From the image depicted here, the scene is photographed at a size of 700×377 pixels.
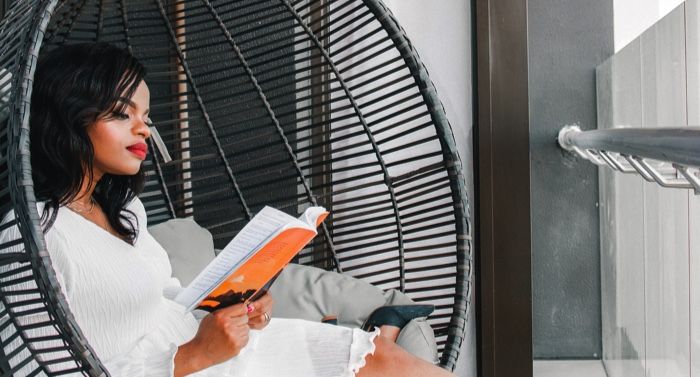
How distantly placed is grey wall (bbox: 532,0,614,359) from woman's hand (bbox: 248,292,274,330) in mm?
842

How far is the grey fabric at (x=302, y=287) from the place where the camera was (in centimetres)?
194

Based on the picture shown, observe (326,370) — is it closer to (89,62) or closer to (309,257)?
(89,62)

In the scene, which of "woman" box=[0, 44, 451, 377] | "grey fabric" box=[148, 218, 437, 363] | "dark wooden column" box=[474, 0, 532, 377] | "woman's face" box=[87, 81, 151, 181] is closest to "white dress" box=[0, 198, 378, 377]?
"woman" box=[0, 44, 451, 377]

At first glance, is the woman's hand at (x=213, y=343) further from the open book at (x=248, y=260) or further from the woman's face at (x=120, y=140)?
the woman's face at (x=120, y=140)

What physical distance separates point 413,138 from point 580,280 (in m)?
0.63

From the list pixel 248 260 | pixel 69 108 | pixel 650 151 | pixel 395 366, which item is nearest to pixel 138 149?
pixel 69 108

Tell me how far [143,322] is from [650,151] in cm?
88

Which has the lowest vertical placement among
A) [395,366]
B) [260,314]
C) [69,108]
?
[395,366]

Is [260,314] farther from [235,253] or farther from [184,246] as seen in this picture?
[184,246]

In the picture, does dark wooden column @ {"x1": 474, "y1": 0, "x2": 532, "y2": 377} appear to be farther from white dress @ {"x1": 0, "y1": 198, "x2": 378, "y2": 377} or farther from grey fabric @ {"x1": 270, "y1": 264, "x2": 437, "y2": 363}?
white dress @ {"x1": 0, "y1": 198, "x2": 378, "y2": 377}

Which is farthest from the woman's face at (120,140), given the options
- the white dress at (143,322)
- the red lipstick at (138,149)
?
the white dress at (143,322)

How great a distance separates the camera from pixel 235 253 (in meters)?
1.28

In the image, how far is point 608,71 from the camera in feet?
6.15

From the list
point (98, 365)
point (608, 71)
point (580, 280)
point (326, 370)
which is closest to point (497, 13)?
point (608, 71)
